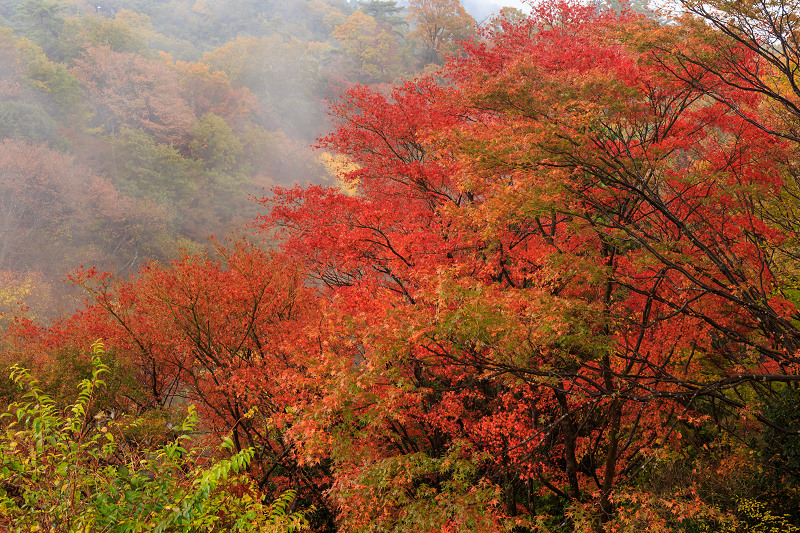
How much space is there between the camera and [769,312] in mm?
5965

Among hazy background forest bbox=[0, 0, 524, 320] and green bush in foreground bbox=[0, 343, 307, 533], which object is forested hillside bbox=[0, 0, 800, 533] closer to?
green bush in foreground bbox=[0, 343, 307, 533]

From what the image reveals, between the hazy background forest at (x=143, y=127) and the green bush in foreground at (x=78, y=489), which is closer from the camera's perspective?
the green bush in foreground at (x=78, y=489)

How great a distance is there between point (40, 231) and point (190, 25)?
155 feet

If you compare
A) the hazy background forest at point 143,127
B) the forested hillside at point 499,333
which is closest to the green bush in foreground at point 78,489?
the forested hillside at point 499,333

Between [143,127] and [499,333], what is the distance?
39256 millimetres

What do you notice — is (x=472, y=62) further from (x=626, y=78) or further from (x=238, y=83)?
(x=238, y=83)

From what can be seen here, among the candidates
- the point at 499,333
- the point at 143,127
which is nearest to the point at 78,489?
the point at 499,333

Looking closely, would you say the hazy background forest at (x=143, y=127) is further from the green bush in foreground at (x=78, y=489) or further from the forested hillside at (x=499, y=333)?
the green bush in foreground at (x=78, y=489)

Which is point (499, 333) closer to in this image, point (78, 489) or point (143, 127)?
point (78, 489)

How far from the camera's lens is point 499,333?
714 cm

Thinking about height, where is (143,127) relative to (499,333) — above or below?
below

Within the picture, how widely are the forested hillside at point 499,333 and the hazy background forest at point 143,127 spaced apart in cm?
846

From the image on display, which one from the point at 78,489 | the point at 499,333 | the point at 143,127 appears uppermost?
the point at 499,333

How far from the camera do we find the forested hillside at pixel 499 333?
20.8ft
